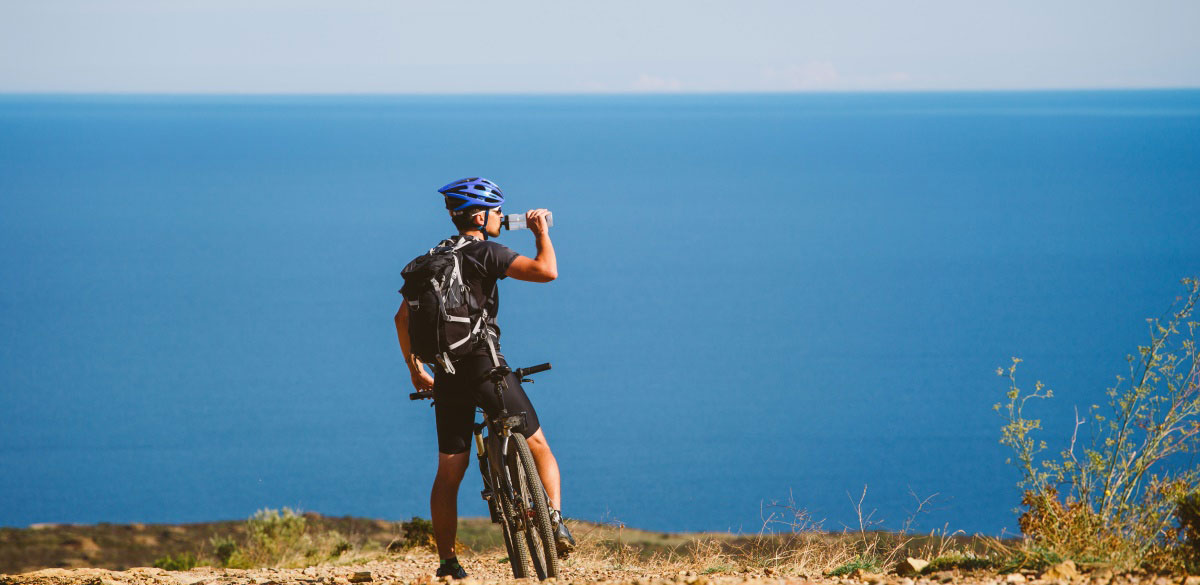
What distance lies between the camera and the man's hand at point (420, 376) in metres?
5.33

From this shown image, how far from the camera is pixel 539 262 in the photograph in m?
5.01

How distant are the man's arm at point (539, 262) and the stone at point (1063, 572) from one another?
2484 mm

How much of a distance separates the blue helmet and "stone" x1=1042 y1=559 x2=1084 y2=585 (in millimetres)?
2943

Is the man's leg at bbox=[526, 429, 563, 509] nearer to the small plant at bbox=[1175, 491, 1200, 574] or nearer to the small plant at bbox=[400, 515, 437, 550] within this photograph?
the small plant at bbox=[1175, 491, 1200, 574]

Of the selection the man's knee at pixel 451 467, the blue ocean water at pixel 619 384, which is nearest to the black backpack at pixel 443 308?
the man's knee at pixel 451 467

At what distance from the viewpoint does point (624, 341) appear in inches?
6388

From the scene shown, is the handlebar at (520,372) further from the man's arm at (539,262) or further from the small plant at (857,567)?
the small plant at (857,567)

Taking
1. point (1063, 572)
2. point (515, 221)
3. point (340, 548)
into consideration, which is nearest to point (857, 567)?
point (1063, 572)

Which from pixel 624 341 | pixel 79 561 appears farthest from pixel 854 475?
pixel 79 561

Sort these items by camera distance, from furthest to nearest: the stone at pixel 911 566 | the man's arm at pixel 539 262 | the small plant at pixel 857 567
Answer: the small plant at pixel 857 567
the stone at pixel 911 566
the man's arm at pixel 539 262

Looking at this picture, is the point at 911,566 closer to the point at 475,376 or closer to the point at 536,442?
the point at 536,442

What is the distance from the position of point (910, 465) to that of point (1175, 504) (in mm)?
98665

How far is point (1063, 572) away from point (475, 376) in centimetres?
270

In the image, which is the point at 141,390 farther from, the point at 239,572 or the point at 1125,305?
the point at 239,572
